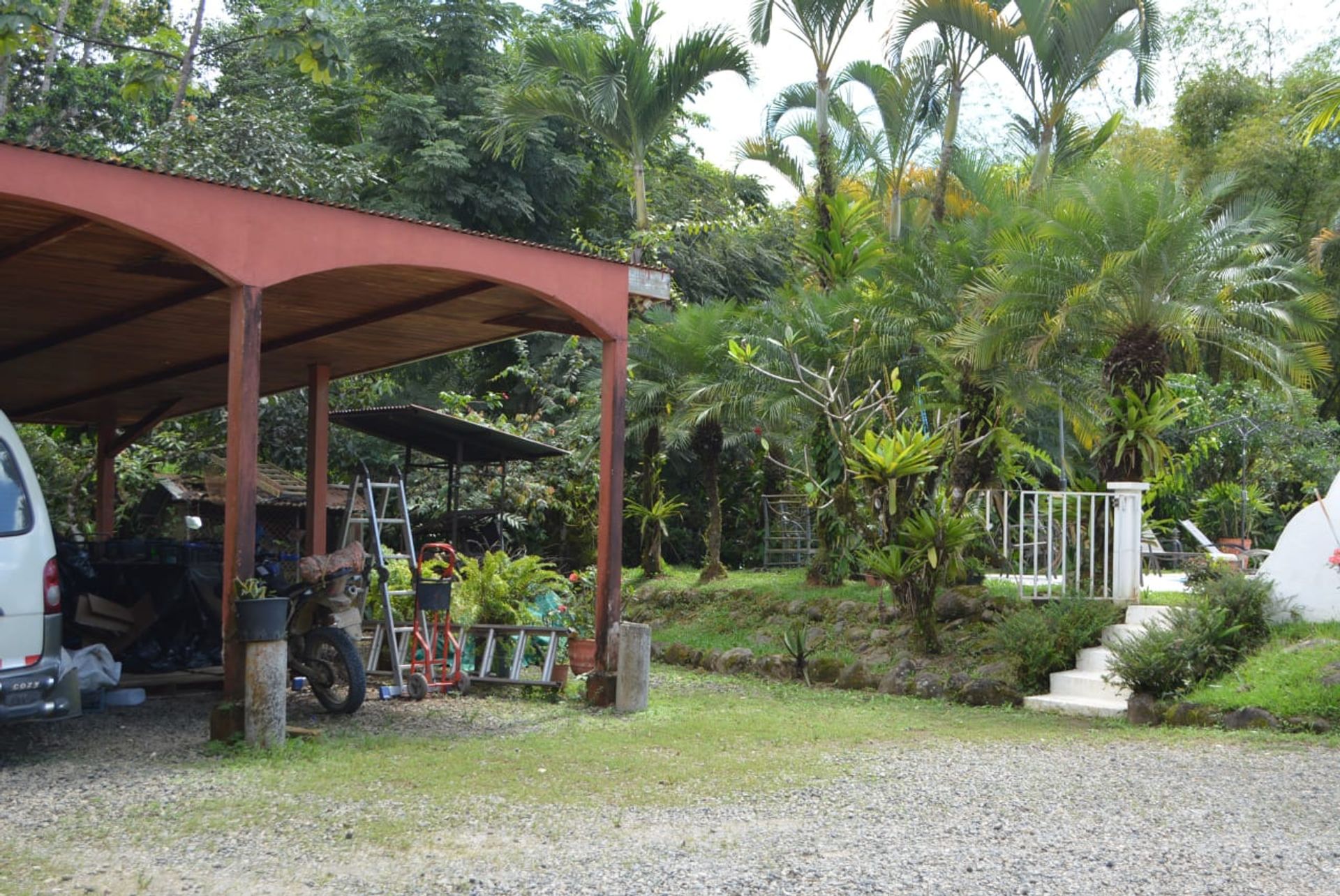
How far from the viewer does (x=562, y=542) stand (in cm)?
1961

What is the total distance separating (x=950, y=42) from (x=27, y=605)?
1471cm

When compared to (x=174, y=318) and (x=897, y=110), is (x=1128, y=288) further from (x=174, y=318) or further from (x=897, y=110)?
(x=174, y=318)

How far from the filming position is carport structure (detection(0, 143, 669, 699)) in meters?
7.32

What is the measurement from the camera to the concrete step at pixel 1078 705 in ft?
32.1

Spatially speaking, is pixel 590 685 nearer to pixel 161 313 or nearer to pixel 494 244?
pixel 494 244

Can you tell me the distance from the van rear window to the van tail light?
23cm

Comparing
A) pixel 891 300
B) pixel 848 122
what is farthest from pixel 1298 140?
pixel 891 300

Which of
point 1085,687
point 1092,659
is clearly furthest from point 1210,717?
point 1092,659

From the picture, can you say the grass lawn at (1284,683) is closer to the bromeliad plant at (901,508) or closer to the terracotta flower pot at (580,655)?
the bromeliad plant at (901,508)

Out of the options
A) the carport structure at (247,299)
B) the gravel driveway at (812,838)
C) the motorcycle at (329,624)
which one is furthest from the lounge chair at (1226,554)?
the motorcycle at (329,624)

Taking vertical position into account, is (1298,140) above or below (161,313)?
above

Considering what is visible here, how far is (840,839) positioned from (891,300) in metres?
9.99

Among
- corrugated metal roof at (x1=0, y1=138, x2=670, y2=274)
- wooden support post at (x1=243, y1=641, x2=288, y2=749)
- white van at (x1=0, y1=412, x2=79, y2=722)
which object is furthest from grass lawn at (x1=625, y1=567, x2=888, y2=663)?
white van at (x1=0, y1=412, x2=79, y2=722)

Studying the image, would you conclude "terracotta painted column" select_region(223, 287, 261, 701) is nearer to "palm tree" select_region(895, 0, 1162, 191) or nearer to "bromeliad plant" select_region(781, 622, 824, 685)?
"bromeliad plant" select_region(781, 622, 824, 685)
